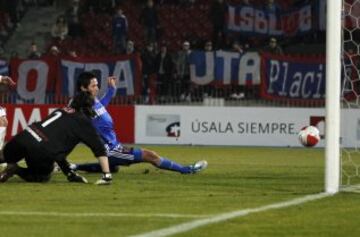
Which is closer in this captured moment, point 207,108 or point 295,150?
point 295,150

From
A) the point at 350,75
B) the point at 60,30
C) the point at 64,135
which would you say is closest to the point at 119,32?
the point at 60,30

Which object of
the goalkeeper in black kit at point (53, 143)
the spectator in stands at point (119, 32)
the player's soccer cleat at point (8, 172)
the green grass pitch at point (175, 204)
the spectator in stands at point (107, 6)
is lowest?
the green grass pitch at point (175, 204)

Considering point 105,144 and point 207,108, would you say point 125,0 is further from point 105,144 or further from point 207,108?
point 105,144

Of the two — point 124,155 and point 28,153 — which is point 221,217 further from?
point 124,155

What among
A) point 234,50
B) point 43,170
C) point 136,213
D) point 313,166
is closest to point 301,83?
point 234,50

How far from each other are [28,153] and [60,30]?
791 inches

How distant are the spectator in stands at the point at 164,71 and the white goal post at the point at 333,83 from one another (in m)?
15.3

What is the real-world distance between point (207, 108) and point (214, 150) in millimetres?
2330

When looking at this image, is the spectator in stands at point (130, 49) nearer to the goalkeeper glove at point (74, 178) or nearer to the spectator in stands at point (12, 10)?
the spectator in stands at point (12, 10)

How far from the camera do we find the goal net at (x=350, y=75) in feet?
45.7

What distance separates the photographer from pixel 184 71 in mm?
27297

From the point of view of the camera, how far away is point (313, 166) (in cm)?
1766

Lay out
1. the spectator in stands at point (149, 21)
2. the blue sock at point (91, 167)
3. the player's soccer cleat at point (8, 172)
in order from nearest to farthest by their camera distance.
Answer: the player's soccer cleat at point (8, 172)
the blue sock at point (91, 167)
the spectator in stands at point (149, 21)

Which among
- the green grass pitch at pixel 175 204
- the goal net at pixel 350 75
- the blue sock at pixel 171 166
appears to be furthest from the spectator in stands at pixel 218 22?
the blue sock at pixel 171 166
